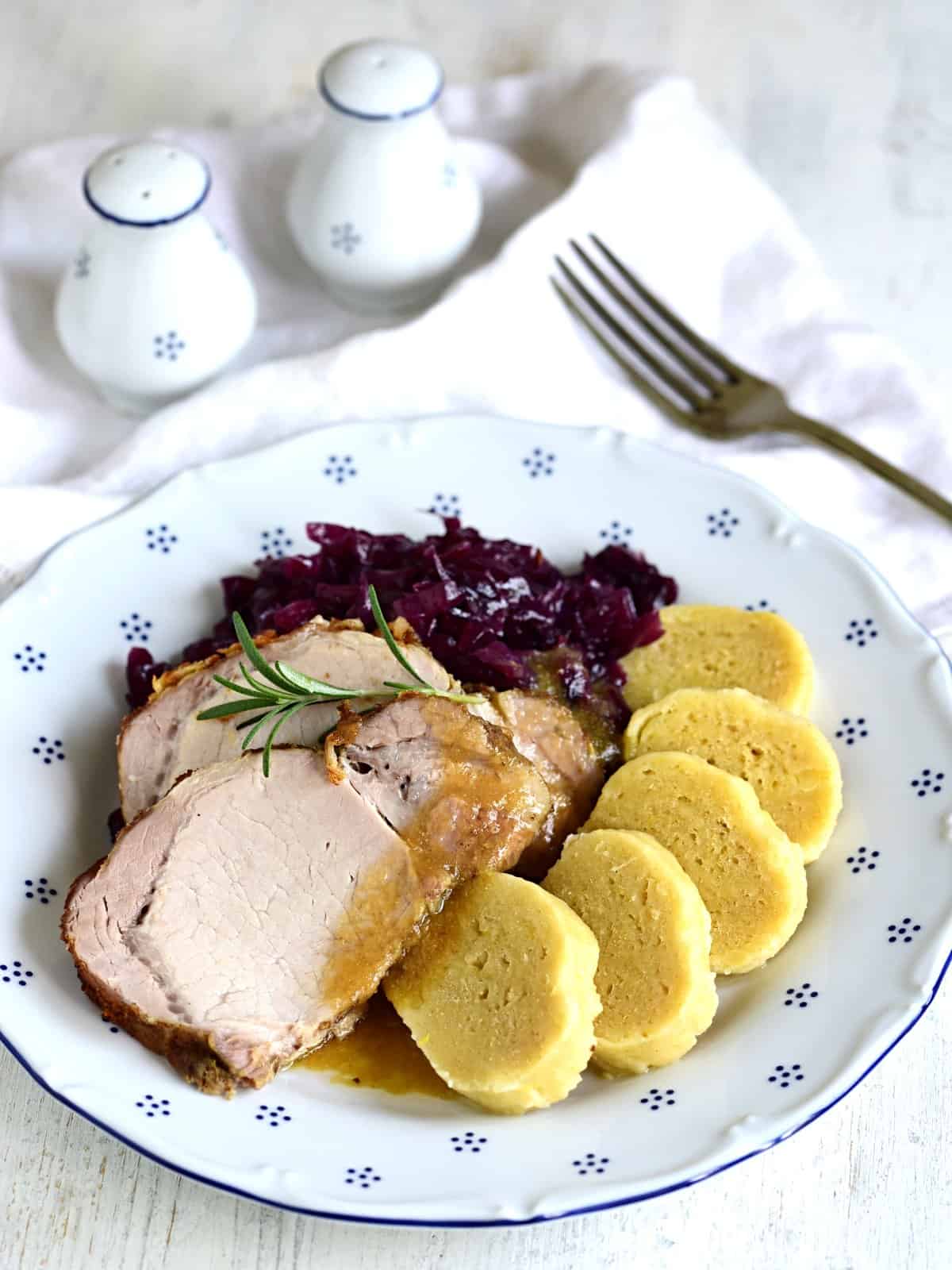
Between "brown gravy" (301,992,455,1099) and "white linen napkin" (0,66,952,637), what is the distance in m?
2.09

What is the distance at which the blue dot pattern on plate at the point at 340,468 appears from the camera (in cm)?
533

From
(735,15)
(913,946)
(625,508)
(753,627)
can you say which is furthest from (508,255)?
(913,946)

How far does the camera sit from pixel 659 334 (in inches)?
235

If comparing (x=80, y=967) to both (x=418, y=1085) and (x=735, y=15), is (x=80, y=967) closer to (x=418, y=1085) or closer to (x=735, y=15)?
(x=418, y=1085)

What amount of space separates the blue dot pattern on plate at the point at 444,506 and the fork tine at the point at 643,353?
44.9 inches

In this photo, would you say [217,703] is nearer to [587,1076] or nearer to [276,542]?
[276,542]

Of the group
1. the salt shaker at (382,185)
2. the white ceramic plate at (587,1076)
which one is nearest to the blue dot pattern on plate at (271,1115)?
the white ceramic plate at (587,1076)

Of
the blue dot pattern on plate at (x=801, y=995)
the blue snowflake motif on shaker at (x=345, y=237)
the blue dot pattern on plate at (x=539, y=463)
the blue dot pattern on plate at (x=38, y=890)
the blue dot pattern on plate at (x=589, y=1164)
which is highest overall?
the blue snowflake motif on shaker at (x=345, y=237)

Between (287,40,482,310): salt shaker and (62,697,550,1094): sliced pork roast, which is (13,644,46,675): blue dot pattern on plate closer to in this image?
(62,697,550,1094): sliced pork roast

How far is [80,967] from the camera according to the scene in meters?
3.97

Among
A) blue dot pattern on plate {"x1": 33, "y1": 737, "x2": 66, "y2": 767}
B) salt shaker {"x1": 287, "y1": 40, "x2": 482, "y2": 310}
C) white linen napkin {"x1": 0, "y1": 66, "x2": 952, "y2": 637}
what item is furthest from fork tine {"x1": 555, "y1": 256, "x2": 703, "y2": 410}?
blue dot pattern on plate {"x1": 33, "y1": 737, "x2": 66, "y2": 767}

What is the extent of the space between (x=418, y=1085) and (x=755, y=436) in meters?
3.00

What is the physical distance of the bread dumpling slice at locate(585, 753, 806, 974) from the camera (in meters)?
4.07

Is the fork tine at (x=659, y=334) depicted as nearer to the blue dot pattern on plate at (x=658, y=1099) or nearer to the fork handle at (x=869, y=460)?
the fork handle at (x=869, y=460)
